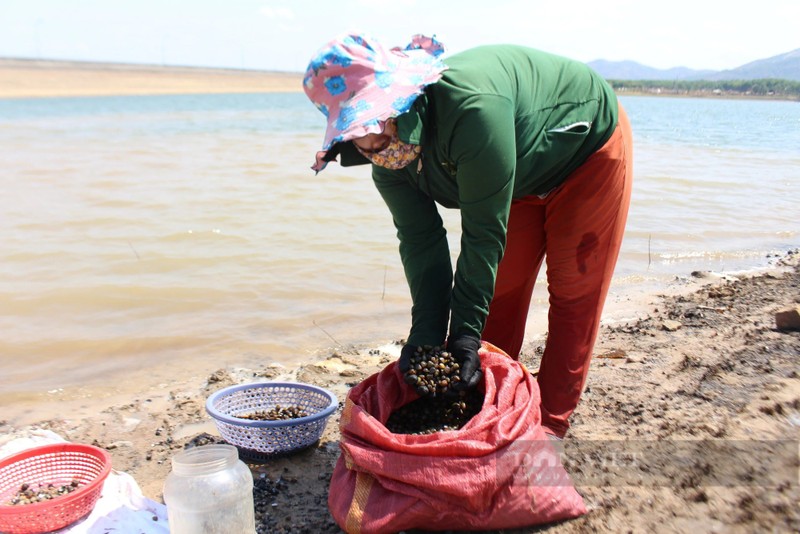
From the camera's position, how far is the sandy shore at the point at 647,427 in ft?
7.26

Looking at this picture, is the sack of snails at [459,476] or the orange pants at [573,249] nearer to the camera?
the sack of snails at [459,476]

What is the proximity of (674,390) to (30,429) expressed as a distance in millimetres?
3099

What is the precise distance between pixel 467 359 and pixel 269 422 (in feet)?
2.88

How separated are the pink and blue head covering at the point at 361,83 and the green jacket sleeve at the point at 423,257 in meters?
0.49

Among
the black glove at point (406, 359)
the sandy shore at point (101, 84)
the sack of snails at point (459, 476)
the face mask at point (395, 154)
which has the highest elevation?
the face mask at point (395, 154)

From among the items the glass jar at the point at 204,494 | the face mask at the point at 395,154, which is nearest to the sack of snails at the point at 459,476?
the glass jar at the point at 204,494

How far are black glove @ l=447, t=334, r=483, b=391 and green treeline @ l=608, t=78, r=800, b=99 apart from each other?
35.3m

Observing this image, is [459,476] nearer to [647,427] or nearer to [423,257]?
[423,257]

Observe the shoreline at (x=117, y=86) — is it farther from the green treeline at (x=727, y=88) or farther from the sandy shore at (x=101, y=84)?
the green treeline at (x=727, y=88)

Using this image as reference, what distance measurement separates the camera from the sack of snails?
2168 millimetres

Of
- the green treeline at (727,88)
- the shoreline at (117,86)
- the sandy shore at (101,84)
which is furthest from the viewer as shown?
the sandy shore at (101,84)

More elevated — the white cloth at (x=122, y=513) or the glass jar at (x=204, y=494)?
the glass jar at (x=204, y=494)

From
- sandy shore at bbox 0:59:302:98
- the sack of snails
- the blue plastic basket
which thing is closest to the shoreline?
sandy shore at bbox 0:59:302:98

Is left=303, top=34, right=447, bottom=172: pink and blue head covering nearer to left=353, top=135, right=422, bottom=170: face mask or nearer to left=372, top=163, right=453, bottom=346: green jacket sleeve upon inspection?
left=353, top=135, right=422, bottom=170: face mask
